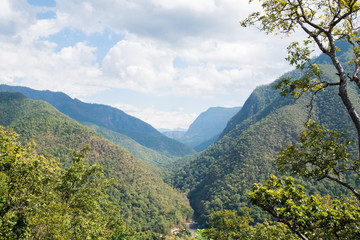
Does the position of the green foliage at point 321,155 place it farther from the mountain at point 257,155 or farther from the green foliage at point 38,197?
the mountain at point 257,155

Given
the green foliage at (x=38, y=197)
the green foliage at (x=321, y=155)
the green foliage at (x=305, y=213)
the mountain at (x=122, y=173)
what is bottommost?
the mountain at (x=122, y=173)

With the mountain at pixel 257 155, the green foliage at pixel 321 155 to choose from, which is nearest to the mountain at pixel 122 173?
the mountain at pixel 257 155

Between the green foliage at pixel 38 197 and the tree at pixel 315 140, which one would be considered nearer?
the tree at pixel 315 140

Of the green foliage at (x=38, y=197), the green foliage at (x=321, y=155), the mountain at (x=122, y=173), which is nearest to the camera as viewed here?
the green foliage at (x=321, y=155)

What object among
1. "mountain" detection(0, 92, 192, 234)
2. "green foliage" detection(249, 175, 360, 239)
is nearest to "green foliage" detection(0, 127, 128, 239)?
"green foliage" detection(249, 175, 360, 239)

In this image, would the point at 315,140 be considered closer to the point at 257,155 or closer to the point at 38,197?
the point at 38,197

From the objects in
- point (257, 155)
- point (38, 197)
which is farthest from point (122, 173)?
point (38, 197)

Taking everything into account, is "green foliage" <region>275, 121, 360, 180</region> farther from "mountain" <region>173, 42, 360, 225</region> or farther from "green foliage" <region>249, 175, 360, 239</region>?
"mountain" <region>173, 42, 360, 225</region>
